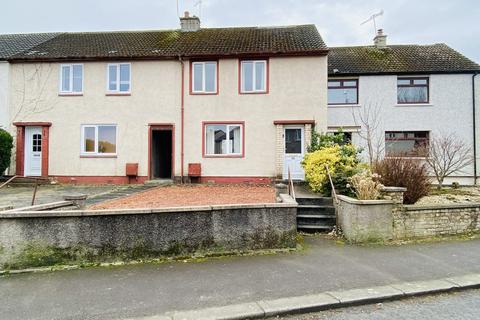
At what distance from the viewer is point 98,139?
15625 millimetres

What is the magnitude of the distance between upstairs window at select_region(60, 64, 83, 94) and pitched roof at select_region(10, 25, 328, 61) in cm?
45

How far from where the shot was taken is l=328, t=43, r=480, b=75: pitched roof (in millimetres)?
17703

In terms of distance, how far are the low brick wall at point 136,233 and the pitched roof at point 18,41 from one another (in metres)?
14.6

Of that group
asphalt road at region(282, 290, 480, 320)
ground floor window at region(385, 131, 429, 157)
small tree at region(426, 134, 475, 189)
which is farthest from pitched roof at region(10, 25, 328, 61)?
asphalt road at region(282, 290, 480, 320)

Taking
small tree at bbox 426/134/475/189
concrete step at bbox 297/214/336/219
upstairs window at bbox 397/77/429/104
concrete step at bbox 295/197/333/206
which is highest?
upstairs window at bbox 397/77/429/104

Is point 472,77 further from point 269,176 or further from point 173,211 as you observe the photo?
point 173,211

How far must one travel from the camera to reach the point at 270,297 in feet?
14.3

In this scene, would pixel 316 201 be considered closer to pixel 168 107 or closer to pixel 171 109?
pixel 171 109

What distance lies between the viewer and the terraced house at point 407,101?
17.6 metres

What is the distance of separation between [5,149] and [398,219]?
16.0 m

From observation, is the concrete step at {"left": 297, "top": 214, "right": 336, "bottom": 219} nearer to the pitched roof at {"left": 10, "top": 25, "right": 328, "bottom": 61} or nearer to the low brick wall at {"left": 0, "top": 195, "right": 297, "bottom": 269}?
the low brick wall at {"left": 0, "top": 195, "right": 297, "bottom": 269}

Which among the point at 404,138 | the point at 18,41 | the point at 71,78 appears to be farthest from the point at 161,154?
the point at 404,138

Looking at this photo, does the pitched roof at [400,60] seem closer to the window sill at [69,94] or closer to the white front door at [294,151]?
the white front door at [294,151]

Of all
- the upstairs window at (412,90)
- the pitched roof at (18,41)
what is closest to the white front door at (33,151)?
the pitched roof at (18,41)
